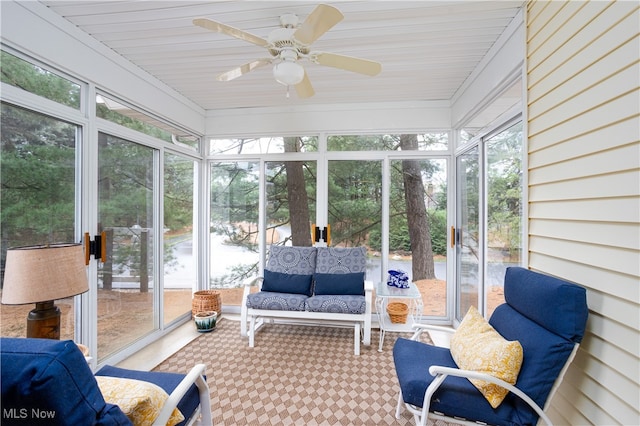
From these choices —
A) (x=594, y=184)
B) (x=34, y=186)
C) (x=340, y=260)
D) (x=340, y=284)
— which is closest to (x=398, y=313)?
(x=340, y=284)

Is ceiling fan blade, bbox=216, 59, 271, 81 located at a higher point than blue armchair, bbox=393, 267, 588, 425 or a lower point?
higher

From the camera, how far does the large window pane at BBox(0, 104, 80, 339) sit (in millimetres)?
1908

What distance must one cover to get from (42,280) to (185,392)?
0.91 metres

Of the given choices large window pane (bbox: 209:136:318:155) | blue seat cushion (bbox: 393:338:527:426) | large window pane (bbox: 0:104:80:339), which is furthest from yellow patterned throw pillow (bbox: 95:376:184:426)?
large window pane (bbox: 209:136:318:155)

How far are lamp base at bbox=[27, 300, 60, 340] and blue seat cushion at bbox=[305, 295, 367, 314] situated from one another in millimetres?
1957

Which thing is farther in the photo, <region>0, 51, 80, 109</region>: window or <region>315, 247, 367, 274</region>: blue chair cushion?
<region>315, 247, 367, 274</region>: blue chair cushion

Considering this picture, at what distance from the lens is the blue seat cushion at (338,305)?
297cm

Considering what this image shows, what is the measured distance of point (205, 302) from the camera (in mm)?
3658

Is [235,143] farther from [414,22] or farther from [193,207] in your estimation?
[414,22]

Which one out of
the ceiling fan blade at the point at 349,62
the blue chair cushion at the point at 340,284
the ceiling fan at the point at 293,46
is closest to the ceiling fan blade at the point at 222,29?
the ceiling fan at the point at 293,46

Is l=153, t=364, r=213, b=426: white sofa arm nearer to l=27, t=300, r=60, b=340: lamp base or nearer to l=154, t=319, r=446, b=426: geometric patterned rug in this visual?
l=154, t=319, r=446, b=426: geometric patterned rug

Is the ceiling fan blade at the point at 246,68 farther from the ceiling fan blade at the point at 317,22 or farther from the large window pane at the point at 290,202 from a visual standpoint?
the large window pane at the point at 290,202

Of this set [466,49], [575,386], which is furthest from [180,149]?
[575,386]

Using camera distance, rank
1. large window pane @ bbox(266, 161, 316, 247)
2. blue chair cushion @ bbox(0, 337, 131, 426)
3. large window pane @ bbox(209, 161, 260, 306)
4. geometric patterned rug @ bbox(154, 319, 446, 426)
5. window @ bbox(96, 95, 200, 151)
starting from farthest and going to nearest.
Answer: large window pane @ bbox(209, 161, 260, 306) < large window pane @ bbox(266, 161, 316, 247) < window @ bbox(96, 95, 200, 151) < geometric patterned rug @ bbox(154, 319, 446, 426) < blue chair cushion @ bbox(0, 337, 131, 426)
